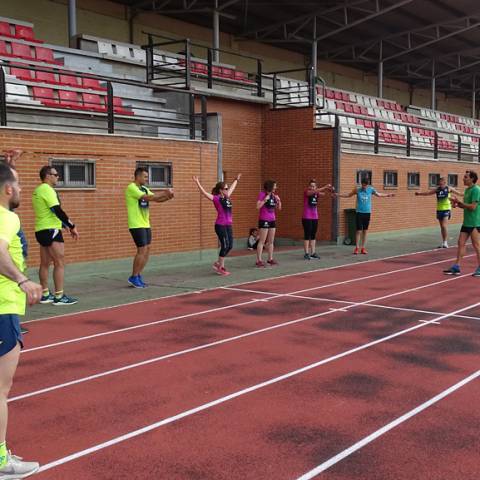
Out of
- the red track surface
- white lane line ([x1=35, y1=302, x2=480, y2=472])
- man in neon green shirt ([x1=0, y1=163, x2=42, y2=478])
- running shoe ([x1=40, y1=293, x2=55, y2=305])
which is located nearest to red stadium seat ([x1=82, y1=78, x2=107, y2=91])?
running shoe ([x1=40, y1=293, x2=55, y2=305])

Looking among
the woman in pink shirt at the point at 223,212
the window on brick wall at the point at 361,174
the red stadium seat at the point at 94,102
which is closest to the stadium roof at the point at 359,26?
the window on brick wall at the point at 361,174

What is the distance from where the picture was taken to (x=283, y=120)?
19438 mm

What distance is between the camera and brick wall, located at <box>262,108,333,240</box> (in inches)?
738

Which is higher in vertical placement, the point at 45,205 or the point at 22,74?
the point at 22,74

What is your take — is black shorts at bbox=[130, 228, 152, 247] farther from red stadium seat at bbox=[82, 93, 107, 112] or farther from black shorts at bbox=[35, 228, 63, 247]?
red stadium seat at bbox=[82, 93, 107, 112]

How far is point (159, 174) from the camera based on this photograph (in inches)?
556

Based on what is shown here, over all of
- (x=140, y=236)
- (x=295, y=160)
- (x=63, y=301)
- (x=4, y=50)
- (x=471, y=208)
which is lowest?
(x=63, y=301)

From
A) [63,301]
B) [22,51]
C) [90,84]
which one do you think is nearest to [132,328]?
[63,301]

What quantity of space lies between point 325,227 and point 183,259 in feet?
19.0

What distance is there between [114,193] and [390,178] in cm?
1206

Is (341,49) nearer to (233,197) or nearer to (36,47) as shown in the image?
(233,197)

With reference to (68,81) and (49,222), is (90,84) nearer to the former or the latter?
(68,81)

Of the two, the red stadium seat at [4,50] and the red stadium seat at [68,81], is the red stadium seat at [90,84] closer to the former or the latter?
the red stadium seat at [68,81]

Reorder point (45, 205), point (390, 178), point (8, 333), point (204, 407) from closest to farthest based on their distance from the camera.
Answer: point (8, 333) → point (204, 407) → point (45, 205) → point (390, 178)
